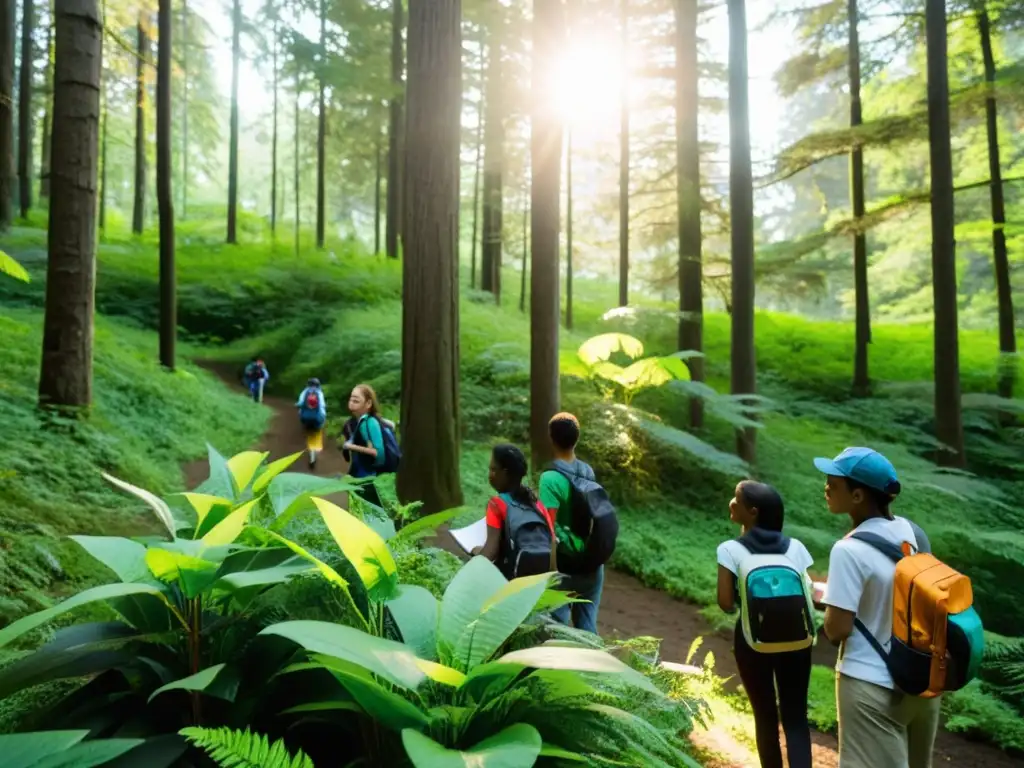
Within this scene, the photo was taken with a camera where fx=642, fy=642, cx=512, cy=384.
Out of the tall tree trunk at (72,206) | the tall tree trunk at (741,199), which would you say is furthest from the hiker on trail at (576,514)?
the tall tree trunk at (741,199)

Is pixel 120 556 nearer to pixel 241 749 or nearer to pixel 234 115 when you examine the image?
pixel 241 749

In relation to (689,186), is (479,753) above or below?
below

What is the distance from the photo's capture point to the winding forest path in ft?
12.9

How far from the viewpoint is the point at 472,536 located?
3715 millimetres

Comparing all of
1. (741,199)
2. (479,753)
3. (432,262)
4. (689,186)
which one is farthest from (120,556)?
(689,186)

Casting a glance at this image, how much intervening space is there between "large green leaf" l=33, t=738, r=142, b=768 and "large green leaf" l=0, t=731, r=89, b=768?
12 mm

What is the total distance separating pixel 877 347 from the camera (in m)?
21.2

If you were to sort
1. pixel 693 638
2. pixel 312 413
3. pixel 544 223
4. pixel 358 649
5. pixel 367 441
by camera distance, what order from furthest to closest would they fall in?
pixel 312 413, pixel 544 223, pixel 693 638, pixel 367 441, pixel 358 649

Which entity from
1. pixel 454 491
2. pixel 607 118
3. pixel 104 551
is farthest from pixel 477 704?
pixel 607 118

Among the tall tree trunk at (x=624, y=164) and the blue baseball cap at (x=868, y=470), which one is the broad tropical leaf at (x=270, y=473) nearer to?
the blue baseball cap at (x=868, y=470)

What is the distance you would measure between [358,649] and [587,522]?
280 cm

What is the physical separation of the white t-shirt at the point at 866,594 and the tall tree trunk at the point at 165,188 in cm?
1397

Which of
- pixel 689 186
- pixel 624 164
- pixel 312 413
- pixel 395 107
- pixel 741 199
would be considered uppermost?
pixel 395 107

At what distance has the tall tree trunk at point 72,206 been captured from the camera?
7020 millimetres
